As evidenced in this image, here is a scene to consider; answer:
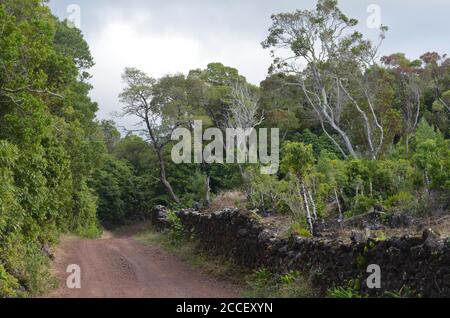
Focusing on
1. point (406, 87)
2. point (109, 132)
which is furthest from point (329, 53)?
point (109, 132)

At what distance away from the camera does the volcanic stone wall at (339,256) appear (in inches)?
300

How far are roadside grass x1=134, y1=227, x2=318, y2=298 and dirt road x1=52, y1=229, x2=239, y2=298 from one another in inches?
11.5

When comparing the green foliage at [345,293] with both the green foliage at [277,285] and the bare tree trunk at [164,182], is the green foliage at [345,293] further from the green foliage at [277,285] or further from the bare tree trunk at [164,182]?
the bare tree trunk at [164,182]

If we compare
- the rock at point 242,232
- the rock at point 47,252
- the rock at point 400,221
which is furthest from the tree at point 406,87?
the rock at point 47,252

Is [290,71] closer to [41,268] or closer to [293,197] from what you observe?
[293,197]

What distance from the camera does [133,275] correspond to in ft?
46.3

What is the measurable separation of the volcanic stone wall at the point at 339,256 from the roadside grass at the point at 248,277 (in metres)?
0.19

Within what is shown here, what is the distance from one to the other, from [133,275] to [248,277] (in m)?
3.34

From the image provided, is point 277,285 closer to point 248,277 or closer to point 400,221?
point 248,277

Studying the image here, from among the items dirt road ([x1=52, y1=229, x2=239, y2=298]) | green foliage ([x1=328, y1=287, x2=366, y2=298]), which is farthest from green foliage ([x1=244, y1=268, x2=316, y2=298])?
green foliage ([x1=328, y1=287, x2=366, y2=298])

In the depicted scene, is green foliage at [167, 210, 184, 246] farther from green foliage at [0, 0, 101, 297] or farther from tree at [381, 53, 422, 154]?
tree at [381, 53, 422, 154]

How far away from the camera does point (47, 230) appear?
744 inches
